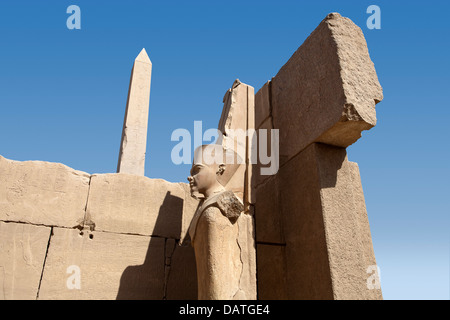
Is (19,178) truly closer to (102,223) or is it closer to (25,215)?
(25,215)

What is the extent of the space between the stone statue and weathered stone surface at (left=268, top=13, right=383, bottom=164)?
0.92 m

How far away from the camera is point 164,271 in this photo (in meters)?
3.74

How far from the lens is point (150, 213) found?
3.91 m

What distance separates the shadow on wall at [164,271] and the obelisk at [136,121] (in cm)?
513

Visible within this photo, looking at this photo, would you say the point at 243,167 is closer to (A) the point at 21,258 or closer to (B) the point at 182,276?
(B) the point at 182,276

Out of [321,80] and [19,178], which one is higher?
[321,80]

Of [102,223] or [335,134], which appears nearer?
[335,134]

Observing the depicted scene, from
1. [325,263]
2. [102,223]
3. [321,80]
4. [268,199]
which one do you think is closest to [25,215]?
[102,223]

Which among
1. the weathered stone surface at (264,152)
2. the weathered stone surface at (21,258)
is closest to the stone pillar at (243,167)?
the weathered stone surface at (264,152)

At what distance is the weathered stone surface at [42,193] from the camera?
346cm

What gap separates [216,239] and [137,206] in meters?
1.40

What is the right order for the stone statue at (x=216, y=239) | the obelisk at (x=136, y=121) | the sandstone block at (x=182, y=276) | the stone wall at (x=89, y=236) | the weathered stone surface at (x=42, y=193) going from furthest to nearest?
1. the obelisk at (x=136, y=121)
2. the sandstone block at (x=182, y=276)
3. the weathered stone surface at (x=42, y=193)
4. the stone wall at (x=89, y=236)
5. the stone statue at (x=216, y=239)

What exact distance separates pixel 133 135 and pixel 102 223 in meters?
5.90

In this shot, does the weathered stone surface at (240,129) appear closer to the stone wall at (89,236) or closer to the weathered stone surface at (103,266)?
the stone wall at (89,236)
